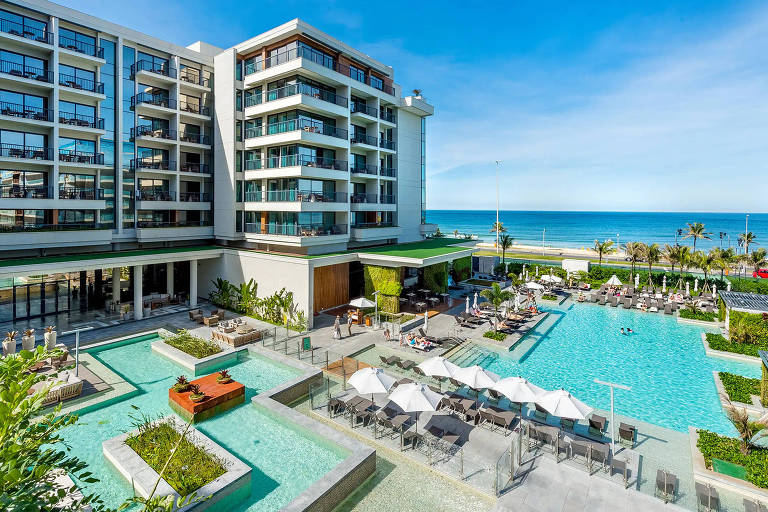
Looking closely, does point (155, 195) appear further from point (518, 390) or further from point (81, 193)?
point (518, 390)

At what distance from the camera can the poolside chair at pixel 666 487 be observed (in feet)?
36.0

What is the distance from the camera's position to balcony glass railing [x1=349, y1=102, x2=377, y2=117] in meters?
32.3

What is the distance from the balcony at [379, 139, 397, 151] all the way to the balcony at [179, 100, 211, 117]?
47.1ft

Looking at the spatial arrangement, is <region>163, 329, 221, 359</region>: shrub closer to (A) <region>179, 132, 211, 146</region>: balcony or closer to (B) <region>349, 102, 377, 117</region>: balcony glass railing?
(A) <region>179, 132, 211, 146</region>: balcony

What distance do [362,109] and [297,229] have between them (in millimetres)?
12858

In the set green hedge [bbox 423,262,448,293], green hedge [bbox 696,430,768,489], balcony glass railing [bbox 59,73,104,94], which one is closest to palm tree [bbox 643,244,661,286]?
green hedge [bbox 423,262,448,293]

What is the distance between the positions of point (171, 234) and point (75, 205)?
6.27 meters

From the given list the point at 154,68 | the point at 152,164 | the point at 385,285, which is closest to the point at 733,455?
the point at 385,285

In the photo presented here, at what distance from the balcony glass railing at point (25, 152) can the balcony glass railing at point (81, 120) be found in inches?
85.4

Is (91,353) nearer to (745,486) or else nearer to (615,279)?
(745,486)

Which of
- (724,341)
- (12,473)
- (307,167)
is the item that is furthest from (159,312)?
(724,341)

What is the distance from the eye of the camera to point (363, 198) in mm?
→ 33969

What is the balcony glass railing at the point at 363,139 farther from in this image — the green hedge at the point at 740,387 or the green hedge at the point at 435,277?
the green hedge at the point at 740,387

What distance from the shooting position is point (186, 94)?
103 feet
